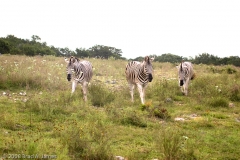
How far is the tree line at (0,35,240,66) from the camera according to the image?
28797 millimetres

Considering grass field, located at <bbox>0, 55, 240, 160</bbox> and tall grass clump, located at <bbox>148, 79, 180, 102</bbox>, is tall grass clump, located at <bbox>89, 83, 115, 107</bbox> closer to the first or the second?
grass field, located at <bbox>0, 55, 240, 160</bbox>

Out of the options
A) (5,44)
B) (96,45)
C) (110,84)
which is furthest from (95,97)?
(96,45)

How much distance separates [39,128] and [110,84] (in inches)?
334

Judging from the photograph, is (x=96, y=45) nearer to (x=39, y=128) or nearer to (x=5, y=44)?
(x=5, y=44)

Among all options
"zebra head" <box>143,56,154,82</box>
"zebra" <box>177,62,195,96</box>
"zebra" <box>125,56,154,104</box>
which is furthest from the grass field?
"zebra head" <box>143,56,154,82</box>

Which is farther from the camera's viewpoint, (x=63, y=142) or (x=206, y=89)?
(x=206, y=89)

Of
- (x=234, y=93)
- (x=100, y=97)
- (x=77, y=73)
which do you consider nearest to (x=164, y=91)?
(x=234, y=93)

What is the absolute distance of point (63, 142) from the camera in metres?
5.45

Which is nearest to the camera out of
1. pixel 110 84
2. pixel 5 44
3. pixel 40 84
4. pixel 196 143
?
pixel 196 143

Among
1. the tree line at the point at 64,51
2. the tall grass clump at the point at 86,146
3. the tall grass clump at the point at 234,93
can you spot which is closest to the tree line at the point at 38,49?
the tree line at the point at 64,51

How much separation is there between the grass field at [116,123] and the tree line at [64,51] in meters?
16.0

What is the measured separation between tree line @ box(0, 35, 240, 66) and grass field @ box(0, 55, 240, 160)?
16049 millimetres

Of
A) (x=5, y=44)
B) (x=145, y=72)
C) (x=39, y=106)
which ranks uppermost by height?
(x=5, y=44)

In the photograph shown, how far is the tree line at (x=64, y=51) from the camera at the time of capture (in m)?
28.8
